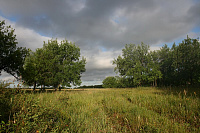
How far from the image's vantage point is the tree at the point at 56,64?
17594mm

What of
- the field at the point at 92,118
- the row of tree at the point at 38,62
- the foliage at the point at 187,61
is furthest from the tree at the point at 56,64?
the foliage at the point at 187,61

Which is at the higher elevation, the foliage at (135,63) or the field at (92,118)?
the foliage at (135,63)

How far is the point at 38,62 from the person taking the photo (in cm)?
1689

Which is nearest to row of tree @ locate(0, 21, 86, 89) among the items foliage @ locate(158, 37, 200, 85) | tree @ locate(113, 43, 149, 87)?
tree @ locate(113, 43, 149, 87)

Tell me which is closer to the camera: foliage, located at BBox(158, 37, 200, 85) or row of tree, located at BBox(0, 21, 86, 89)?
row of tree, located at BBox(0, 21, 86, 89)

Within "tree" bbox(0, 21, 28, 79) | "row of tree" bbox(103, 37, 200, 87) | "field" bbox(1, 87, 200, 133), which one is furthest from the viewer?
"row of tree" bbox(103, 37, 200, 87)

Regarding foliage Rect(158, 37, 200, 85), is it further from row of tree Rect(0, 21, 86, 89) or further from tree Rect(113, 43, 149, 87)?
row of tree Rect(0, 21, 86, 89)

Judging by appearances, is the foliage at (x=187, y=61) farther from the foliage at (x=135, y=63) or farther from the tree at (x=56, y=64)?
the tree at (x=56, y=64)

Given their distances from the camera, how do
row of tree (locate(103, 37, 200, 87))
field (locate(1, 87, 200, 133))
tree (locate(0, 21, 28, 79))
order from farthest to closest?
row of tree (locate(103, 37, 200, 87)) < tree (locate(0, 21, 28, 79)) < field (locate(1, 87, 200, 133))

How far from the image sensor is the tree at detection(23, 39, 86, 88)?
17.6m

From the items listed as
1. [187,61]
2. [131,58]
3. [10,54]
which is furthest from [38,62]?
[187,61]

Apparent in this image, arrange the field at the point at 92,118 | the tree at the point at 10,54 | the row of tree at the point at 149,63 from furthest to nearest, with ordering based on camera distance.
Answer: the row of tree at the point at 149,63
the tree at the point at 10,54
the field at the point at 92,118

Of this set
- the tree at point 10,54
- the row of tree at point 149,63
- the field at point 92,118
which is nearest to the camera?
the field at point 92,118

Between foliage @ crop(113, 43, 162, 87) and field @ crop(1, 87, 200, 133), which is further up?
foliage @ crop(113, 43, 162, 87)
